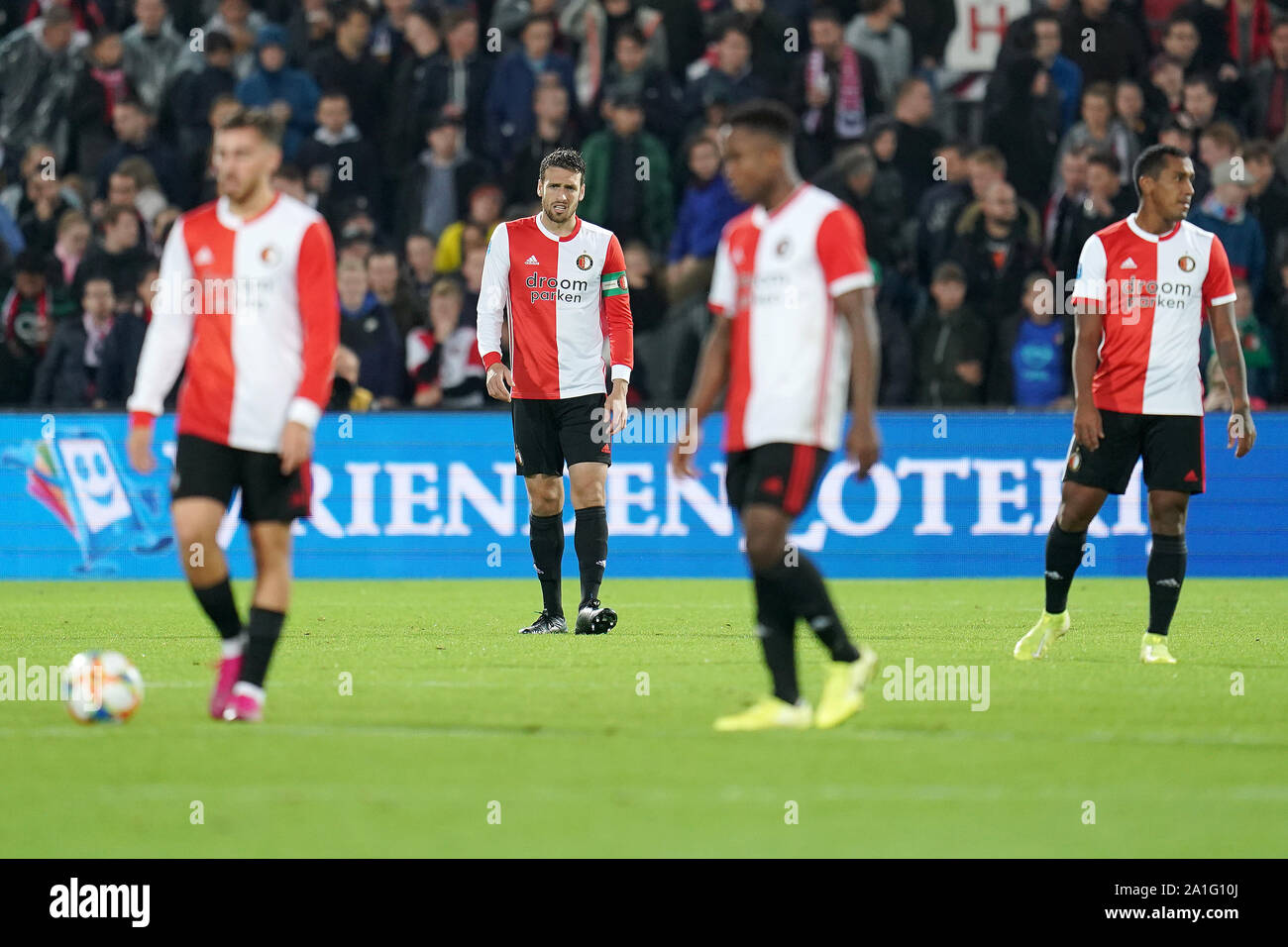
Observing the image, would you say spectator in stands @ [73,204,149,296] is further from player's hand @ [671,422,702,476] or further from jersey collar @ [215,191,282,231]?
player's hand @ [671,422,702,476]

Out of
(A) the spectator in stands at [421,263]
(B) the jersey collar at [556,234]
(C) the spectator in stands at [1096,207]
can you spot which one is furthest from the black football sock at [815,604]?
(A) the spectator in stands at [421,263]

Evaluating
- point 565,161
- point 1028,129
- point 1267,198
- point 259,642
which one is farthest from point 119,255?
point 259,642

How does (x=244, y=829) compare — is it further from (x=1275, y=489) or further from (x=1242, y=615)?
(x=1275, y=489)

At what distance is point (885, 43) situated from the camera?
18.1 meters

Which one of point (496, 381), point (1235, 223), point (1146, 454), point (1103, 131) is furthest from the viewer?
point (1103, 131)

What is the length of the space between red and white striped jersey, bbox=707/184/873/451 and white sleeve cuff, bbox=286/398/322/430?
57.1 inches

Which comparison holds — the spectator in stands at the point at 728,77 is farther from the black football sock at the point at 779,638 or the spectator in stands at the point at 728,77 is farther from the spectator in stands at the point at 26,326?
the black football sock at the point at 779,638

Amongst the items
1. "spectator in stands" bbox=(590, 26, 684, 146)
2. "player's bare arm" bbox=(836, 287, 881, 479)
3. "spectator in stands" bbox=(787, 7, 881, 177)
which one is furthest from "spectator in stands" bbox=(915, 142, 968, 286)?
"player's bare arm" bbox=(836, 287, 881, 479)

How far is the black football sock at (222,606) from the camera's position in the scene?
23.9ft

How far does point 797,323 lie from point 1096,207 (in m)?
9.80

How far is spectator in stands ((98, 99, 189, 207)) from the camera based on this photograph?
1812 cm

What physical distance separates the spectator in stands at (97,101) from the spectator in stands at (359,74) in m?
1.91

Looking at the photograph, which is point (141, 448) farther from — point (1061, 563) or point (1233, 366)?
point (1233, 366)

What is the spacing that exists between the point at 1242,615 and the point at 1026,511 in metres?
3.36
